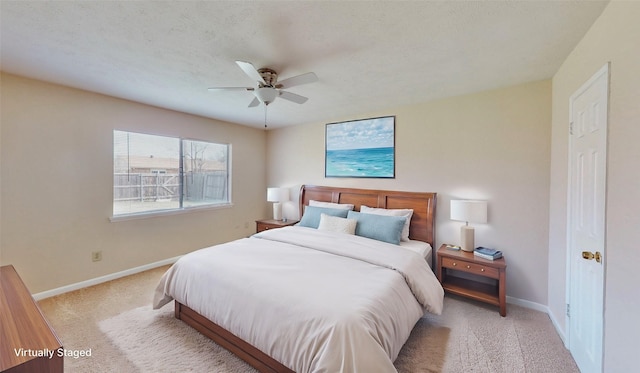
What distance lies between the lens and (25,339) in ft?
3.89

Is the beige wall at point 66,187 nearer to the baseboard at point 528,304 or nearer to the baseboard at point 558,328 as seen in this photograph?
the baseboard at point 528,304

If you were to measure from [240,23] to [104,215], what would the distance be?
3083 millimetres

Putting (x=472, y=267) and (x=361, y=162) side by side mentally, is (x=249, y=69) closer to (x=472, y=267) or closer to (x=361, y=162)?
(x=361, y=162)

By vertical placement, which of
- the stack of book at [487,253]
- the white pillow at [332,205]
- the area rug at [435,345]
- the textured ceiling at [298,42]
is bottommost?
the area rug at [435,345]

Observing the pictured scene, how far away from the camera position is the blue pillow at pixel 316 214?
11.5 ft

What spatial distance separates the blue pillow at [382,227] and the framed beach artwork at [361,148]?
79 centimetres

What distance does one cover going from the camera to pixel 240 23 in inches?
64.3

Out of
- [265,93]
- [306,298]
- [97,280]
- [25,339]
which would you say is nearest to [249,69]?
[265,93]

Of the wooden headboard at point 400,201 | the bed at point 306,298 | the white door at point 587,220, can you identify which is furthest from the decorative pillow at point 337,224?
the white door at point 587,220

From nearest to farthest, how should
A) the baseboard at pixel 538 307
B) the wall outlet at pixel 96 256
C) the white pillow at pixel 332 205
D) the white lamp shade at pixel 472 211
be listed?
the baseboard at pixel 538 307
the white lamp shade at pixel 472 211
the wall outlet at pixel 96 256
the white pillow at pixel 332 205

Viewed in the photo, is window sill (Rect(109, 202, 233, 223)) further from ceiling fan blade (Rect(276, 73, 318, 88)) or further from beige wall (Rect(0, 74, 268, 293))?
ceiling fan blade (Rect(276, 73, 318, 88))

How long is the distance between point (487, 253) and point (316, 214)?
2117mm

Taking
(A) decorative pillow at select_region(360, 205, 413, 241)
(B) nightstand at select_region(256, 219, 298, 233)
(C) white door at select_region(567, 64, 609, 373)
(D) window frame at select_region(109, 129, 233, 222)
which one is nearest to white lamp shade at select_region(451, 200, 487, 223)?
(A) decorative pillow at select_region(360, 205, 413, 241)

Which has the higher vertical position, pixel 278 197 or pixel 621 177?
pixel 621 177
